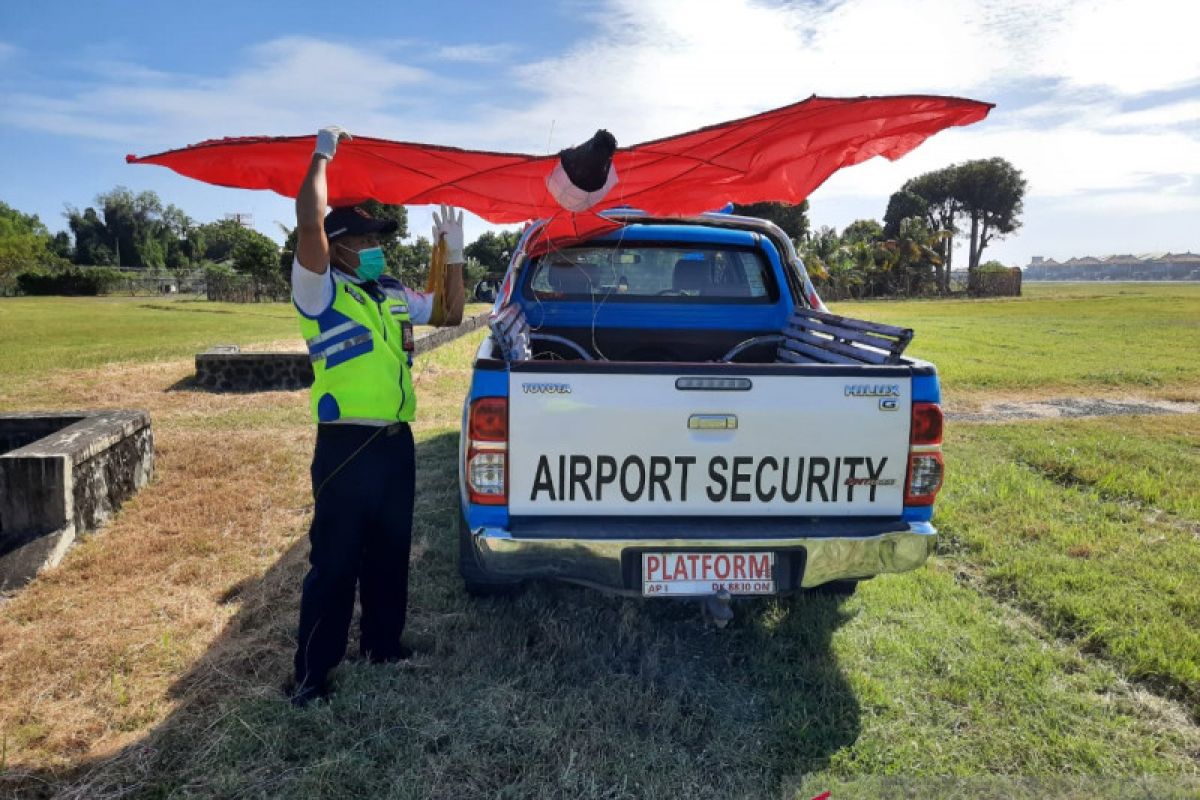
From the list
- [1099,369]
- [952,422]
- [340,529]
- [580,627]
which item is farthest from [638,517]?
[1099,369]

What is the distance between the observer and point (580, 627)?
11.3ft

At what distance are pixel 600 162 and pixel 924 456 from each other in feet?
5.90

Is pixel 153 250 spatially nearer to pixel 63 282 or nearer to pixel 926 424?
pixel 63 282

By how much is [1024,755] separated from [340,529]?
2615mm

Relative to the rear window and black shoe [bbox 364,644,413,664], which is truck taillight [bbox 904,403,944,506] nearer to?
the rear window

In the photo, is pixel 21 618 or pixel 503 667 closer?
pixel 503 667

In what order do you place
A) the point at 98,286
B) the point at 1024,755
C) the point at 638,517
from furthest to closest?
the point at 98,286, the point at 638,517, the point at 1024,755

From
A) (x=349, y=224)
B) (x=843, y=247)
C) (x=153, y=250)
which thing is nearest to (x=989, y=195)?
(x=843, y=247)

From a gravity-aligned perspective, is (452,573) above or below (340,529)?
below

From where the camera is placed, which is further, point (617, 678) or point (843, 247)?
point (843, 247)

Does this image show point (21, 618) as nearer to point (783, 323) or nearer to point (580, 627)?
point (580, 627)

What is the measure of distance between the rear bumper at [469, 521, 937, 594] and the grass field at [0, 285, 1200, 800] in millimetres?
526

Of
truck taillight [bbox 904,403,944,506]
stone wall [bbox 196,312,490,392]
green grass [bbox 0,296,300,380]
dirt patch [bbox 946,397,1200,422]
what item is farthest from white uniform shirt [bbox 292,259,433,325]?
green grass [bbox 0,296,300,380]

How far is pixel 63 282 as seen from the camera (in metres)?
46.2
